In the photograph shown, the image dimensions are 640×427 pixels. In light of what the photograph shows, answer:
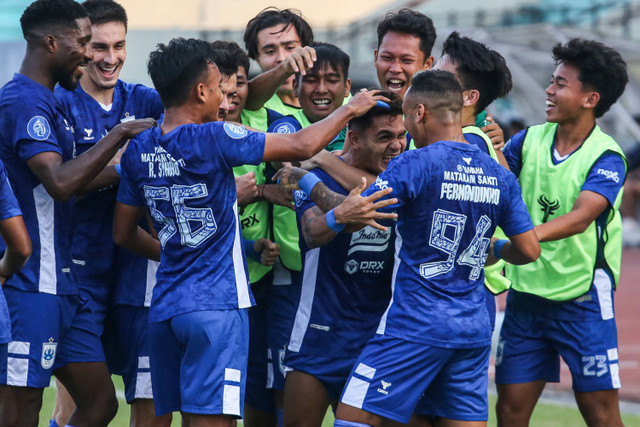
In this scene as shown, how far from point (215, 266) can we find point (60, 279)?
1.12 m

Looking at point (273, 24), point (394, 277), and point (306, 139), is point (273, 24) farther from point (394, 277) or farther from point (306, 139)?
point (394, 277)

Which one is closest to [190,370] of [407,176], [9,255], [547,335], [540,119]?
[9,255]

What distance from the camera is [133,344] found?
19.1 ft

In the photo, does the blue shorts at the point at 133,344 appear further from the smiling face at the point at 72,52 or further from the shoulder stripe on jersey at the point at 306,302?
the smiling face at the point at 72,52

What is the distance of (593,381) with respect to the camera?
594 cm

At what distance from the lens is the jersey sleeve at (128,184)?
4.83 meters

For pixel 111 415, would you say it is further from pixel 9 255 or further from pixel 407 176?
pixel 407 176

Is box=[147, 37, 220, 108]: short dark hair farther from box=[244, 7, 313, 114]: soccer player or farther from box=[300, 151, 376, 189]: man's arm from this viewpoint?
box=[244, 7, 313, 114]: soccer player

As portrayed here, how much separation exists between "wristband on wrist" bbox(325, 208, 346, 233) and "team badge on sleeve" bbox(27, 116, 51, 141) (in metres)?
1.62

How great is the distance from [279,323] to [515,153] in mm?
1881

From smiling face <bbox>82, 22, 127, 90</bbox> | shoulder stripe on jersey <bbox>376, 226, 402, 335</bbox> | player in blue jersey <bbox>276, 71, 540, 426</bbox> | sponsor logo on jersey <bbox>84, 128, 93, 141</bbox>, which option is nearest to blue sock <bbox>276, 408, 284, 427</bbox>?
player in blue jersey <bbox>276, 71, 540, 426</bbox>

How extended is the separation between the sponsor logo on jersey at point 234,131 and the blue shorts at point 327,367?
4.10 ft

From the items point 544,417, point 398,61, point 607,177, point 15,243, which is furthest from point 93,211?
point 544,417

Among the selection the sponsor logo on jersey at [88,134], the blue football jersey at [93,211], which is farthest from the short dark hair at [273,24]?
the sponsor logo on jersey at [88,134]
